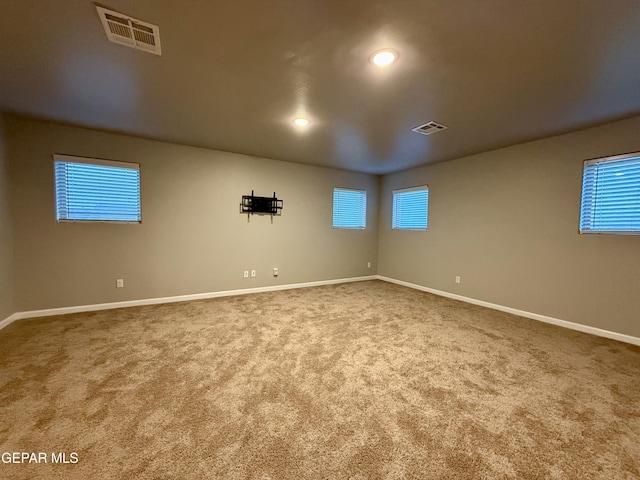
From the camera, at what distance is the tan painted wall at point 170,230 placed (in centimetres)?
353

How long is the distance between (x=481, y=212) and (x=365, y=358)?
342 cm

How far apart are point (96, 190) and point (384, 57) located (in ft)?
13.7

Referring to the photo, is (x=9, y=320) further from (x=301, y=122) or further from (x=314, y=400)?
(x=301, y=122)

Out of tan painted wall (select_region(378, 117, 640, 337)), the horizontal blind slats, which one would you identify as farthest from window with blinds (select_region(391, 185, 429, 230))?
the horizontal blind slats

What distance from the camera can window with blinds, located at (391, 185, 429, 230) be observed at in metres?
5.52

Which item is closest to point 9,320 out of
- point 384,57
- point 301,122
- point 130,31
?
point 130,31

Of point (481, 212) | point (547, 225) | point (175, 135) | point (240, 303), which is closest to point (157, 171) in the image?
point (175, 135)

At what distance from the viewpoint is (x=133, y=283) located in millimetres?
4102

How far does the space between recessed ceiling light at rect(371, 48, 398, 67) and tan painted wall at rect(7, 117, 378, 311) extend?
3338 millimetres

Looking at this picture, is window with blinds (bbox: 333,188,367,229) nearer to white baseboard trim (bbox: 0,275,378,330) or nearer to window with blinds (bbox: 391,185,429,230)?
window with blinds (bbox: 391,185,429,230)

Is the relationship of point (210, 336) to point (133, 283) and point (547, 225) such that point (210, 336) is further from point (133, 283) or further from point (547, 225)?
point (547, 225)

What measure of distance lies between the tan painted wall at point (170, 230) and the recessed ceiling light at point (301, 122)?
1809 millimetres

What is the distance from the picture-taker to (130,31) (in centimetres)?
183
